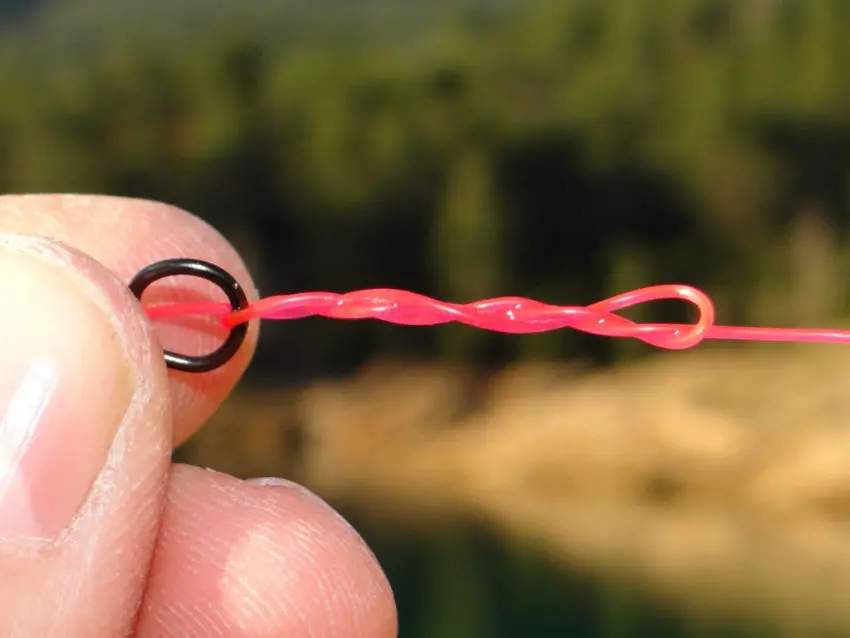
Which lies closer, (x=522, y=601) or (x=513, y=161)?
(x=522, y=601)

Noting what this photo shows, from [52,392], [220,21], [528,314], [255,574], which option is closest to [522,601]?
[255,574]

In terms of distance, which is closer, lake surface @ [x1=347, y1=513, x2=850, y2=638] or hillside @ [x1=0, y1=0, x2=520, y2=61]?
lake surface @ [x1=347, y1=513, x2=850, y2=638]

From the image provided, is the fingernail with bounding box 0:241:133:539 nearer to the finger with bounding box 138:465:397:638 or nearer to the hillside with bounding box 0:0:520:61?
the finger with bounding box 138:465:397:638

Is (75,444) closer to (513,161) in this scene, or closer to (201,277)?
(201,277)

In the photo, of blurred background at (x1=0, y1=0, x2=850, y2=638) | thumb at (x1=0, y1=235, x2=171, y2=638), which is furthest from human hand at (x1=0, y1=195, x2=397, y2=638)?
blurred background at (x1=0, y1=0, x2=850, y2=638)

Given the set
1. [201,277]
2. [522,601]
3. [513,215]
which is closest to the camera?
[201,277]

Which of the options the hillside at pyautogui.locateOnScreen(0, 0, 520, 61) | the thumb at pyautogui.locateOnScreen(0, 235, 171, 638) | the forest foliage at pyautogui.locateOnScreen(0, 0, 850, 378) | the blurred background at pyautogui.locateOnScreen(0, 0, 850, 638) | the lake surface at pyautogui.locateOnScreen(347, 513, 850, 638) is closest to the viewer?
the thumb at pyautogui.locateOnScreen(0, 235, 171, 638)

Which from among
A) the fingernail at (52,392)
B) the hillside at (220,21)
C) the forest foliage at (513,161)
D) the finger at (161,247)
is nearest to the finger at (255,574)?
the finger at (161,247)
